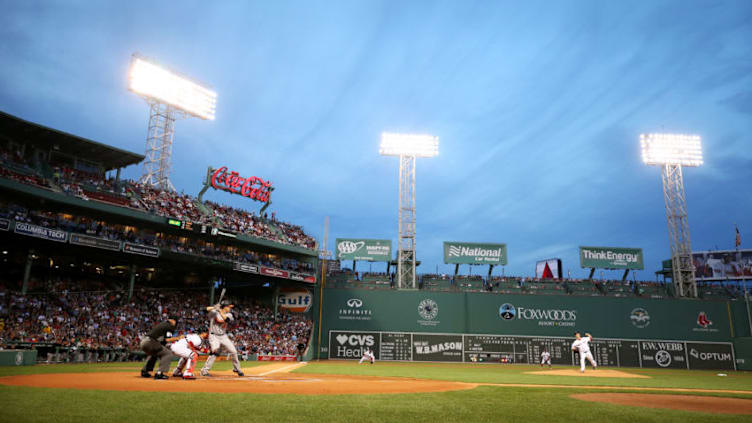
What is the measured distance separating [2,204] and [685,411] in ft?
112

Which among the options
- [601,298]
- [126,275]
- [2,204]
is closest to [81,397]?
[2,204]

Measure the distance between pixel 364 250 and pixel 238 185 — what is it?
1272 centimetres

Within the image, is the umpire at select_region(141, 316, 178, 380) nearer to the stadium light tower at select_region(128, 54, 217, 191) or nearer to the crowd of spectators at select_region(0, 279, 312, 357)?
the crowd of spectators at select_region(0, 279, 312, 357)

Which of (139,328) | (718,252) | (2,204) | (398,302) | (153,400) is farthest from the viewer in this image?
(718,252)

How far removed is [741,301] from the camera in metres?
43.0

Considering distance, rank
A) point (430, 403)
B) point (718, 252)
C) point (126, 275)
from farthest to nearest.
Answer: point (718, 252)
point (126, 275)
point (430, 403)

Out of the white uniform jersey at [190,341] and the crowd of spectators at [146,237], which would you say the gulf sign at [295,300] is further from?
the white uniform jersey at [190,341]

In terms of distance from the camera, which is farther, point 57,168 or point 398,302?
point 398,302

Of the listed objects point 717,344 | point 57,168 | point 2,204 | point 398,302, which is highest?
point 57,168

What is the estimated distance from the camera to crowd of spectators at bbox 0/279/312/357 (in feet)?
83.5

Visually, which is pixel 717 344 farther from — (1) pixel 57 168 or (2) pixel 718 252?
(1) pixel 57 168

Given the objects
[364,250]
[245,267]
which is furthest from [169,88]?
[364,250]

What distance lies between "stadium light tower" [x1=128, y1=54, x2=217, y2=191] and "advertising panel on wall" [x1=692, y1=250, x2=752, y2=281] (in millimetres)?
54874

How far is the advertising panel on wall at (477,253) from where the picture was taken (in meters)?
46.5
